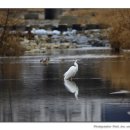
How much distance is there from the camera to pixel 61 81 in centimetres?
1007

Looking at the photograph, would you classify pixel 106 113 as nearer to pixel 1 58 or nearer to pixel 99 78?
pixel 99 78

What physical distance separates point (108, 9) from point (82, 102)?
92 centimetres

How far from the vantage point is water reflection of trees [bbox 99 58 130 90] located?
10.0 m

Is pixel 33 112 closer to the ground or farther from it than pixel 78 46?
closer to the ground

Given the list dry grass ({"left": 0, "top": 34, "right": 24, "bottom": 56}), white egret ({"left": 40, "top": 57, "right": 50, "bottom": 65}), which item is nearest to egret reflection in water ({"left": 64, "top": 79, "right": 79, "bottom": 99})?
white egret ({"left": 40, "top": 57, "right": 50, "bottom": 65})

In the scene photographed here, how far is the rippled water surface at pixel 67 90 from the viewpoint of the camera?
1002 centimetres

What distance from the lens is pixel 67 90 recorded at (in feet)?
Answer: 33.0

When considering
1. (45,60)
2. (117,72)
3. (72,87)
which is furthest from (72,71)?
(117,72)

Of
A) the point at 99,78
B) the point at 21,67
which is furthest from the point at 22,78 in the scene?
the point at 99,78

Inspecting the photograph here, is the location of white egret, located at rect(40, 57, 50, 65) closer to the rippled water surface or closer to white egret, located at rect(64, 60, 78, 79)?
the rippled water surface

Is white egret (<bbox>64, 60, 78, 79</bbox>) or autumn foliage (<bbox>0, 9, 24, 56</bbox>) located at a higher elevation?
autumn foliage (<bbox>0, 9, 24, 56</bbox>)

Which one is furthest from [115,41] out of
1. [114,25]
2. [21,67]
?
[21,67]

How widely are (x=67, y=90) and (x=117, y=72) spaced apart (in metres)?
0.51

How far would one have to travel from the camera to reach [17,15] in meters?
9.98
